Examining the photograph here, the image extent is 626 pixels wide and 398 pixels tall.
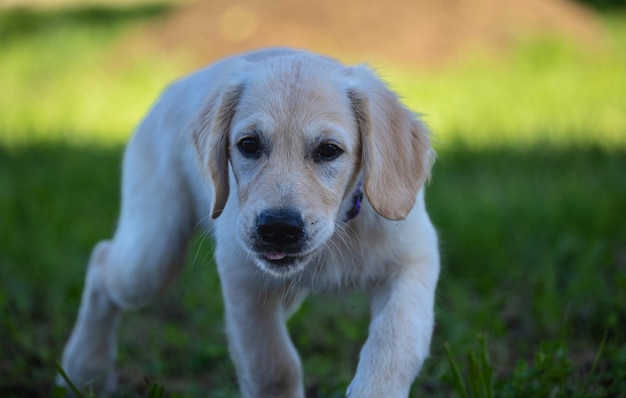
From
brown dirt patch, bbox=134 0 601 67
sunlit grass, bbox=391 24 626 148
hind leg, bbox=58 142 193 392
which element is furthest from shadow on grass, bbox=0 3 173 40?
hind leg, bbox=58 142 193 392

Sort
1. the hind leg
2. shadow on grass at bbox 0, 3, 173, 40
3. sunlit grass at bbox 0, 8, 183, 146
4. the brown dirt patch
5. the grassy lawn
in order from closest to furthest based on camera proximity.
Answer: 1. the hind leg
2. the grassy lawn
3. sunlit grass at bbox 0, 8, 183, 146
4. the brown dirt patch
5. shadow on grass at bbox 0, 3, 173, 40

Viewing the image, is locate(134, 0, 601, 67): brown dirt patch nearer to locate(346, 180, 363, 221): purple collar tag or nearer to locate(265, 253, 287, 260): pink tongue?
locate(346, 180, 363, 221): purple collar tag

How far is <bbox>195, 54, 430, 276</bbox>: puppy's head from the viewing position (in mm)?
2787

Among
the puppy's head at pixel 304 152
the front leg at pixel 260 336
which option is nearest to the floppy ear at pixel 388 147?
the puppy's head at pixel 304 152

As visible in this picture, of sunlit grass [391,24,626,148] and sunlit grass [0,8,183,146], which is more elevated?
sunlit grass [391,24,626,148]

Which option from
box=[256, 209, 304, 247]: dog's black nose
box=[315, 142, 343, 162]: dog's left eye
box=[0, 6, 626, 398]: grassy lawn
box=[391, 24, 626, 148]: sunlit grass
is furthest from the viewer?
box=[391, 24, 626, 148]: sunlit grass

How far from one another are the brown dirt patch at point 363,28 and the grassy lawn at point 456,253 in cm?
115

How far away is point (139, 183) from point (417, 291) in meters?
1.39

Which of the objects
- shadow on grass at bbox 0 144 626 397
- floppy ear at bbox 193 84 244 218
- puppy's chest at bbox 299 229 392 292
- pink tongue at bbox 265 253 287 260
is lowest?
shadow on grass at bbox 0 144 626 397

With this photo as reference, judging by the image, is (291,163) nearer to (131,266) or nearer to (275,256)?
(275,256)

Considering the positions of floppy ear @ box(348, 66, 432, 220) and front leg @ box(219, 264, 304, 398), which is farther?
front leg @ box(219, 264, 304, 398)

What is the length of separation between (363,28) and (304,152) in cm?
806

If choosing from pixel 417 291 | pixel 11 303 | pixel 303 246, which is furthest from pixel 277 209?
pixel 11 303

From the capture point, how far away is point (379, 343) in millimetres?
2826
